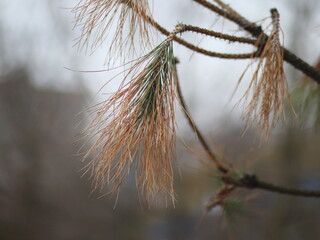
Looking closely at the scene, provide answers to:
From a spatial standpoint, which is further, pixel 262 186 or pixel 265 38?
pixel 262 186

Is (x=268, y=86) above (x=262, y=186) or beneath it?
above

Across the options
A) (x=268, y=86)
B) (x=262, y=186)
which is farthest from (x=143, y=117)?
(x=262, y=186)

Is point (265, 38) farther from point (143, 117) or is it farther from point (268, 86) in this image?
point (143, 117)

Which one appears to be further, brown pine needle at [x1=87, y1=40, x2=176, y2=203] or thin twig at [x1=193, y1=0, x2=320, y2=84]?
thin twig at [x1=193, y1=0, x2=320, y2=84]

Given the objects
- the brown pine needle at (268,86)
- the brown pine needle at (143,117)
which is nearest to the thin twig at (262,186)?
the brown pine needle at (268,86)

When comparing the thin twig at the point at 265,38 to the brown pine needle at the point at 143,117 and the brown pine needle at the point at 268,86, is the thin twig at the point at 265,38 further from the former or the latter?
the brown pine needle at the point at 143,117

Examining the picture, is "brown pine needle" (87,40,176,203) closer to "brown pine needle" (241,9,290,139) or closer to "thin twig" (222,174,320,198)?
"brown pine needle" (241,9,290,139)

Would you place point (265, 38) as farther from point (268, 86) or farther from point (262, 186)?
point (262, 186)

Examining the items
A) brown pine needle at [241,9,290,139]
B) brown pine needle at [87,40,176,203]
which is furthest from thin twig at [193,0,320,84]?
brown pine needle at [87,40,176,203]

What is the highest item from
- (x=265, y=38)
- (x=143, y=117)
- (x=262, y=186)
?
(x=265, y=38)

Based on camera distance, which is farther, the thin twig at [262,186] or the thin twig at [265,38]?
the thin twig at [262,186]

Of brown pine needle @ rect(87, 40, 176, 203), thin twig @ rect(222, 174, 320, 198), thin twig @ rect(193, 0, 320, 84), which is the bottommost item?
thin twig @ rect(222, 174, 320, 198)
